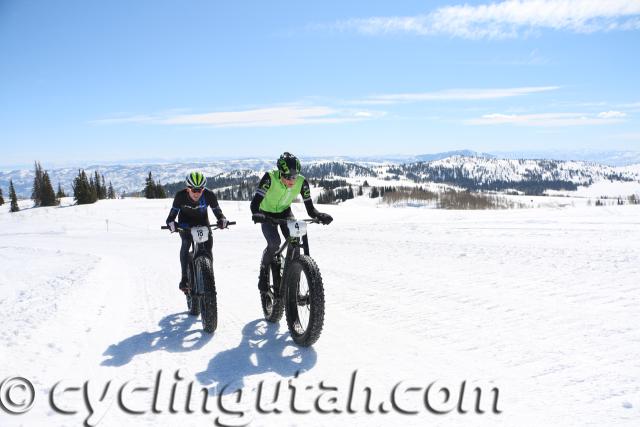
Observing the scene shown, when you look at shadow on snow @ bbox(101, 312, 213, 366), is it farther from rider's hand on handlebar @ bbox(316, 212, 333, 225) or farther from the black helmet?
the black helmet

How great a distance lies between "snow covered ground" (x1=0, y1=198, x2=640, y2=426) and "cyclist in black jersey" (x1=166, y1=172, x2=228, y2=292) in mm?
1259

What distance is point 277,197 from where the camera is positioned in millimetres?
6812

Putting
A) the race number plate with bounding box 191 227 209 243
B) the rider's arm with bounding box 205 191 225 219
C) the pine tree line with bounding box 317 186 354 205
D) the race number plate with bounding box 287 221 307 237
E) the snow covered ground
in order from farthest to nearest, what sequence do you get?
the pine tree line with bounding box 317 186 354 205 → the rider's arm with bounding box 205 191 225 219 → the race number plate with bounding box 191 227 209 243 → the race number plate with bounding box 287 221 307 237 → the snow covered ground

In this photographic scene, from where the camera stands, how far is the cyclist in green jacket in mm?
6473

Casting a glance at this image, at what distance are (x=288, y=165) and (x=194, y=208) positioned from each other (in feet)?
7.65

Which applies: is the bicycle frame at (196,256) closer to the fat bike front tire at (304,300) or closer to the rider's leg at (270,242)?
the rider's leg at (270,242)

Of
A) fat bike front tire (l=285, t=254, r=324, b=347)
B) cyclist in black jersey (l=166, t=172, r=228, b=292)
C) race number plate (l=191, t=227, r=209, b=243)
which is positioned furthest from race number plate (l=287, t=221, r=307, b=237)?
cyclist in black jersey (l=166, t=172, r=228, b=292)

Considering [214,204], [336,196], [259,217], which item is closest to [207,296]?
[259,217]

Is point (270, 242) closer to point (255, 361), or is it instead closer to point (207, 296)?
point (207, 296)

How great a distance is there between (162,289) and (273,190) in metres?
5.18

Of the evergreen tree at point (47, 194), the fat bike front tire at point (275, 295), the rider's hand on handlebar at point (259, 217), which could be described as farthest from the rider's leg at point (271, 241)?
the evergreen tree at point (47, 194)

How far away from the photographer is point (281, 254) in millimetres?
6801

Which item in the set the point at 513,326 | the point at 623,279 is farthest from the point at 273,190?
the point at 623,279

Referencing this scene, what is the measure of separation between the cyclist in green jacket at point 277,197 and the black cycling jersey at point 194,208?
1224 mm
